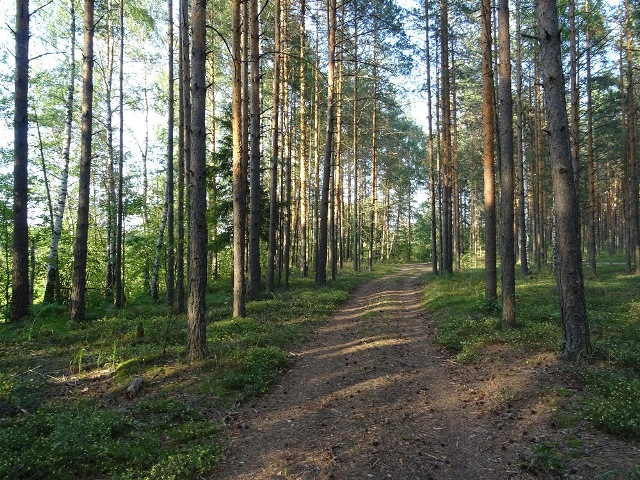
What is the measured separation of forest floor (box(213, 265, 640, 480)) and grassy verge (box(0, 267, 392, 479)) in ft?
1.67

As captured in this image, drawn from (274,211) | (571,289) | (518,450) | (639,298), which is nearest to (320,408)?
(518,450)

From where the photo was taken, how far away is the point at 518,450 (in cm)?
417

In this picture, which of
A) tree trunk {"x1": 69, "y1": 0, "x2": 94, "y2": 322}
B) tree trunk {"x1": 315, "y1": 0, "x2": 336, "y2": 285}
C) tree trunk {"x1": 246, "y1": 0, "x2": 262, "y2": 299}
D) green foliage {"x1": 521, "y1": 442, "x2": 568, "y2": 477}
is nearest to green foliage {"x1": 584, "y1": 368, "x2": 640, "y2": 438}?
green foliage {"x1": 521, "y1": 442, "x2": 568, "y2": 477}

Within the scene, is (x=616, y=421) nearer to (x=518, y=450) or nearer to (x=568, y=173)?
(x=518, y=450)

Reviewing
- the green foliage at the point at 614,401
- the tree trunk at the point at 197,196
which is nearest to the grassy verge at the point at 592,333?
the green foliage at the point at 614,401

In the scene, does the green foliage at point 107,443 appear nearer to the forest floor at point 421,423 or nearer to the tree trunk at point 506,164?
the forest floor at point 421,423

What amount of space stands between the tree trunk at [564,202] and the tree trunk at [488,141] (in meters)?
3.15

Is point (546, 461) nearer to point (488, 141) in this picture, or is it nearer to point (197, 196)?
point (197, 196)

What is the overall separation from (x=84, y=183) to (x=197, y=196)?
645 centimetres

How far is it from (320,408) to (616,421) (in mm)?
3603

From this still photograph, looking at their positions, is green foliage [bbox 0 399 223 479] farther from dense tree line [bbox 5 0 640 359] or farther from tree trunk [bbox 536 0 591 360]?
tree trunk [bbox 536 0 591 360]

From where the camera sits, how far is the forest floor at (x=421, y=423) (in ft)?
12.7

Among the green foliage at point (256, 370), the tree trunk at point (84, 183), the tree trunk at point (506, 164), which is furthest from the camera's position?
the tree trunk at point (84, 183)

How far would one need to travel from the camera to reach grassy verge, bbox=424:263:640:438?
4578 mm
